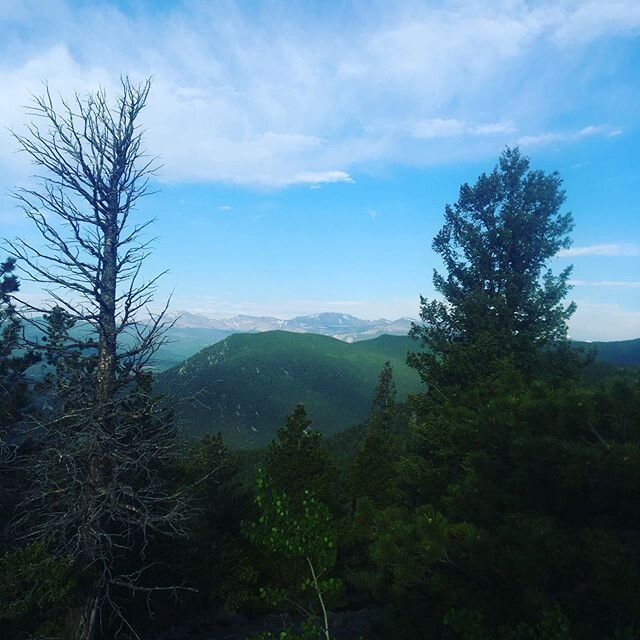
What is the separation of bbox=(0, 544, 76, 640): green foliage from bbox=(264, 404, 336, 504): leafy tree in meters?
16.3

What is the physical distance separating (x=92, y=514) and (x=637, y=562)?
31.5 feet

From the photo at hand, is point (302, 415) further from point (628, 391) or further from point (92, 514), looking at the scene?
point (628, 391)

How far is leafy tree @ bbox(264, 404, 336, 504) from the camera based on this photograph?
25.3 metres

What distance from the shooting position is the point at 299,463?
25.9 m

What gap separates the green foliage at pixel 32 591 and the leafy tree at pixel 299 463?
16.3 meters

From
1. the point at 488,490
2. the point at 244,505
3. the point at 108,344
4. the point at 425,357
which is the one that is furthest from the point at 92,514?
the point at 244,505

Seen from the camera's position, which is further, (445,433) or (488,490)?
(445,433)

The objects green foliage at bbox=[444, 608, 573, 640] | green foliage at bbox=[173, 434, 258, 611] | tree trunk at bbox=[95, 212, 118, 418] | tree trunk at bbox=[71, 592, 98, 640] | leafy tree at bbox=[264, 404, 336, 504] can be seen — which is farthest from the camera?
leafy tree at bbox=[264, 404, 336, 504]

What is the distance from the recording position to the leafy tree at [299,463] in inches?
998

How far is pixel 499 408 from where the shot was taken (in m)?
8.79

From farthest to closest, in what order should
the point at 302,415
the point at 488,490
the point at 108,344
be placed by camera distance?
1. the point at 302,415
2. the point at 108,344
3. the point at 488,490

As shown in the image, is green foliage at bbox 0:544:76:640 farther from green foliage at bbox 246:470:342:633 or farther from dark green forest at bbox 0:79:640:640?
green foliage at bbox 246:470:342:633

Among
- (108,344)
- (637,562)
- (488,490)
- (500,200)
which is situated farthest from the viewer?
(500,200)

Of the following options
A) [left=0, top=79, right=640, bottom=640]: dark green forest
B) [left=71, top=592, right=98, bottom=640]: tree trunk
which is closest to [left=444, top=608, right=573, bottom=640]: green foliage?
[left=0, top=79, right=640, bottom=640]: dark green forest
